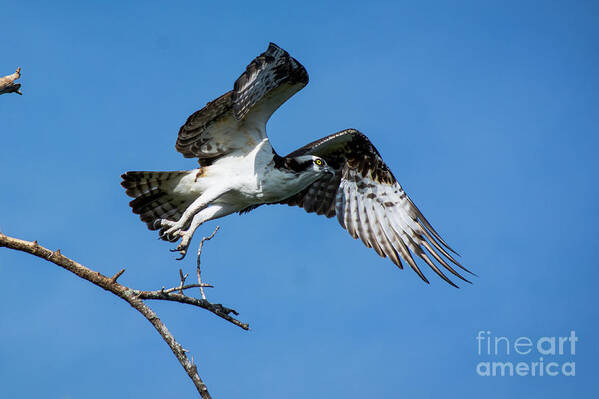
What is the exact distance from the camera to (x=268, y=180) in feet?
26.0

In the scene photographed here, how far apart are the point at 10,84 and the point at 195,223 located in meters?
2.53

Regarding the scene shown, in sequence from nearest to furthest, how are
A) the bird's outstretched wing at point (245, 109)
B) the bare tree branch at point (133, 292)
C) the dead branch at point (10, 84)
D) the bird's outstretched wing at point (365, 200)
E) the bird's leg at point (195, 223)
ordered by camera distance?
1. the bare tree branch at point (133, 292)
2. the dead branch at point (10, 84)
3. the bird's outstretched wing at point (245, 109)
4. the bird's leg at point (195, 223)
5. the bird's outstretched wing at point (365, 200)

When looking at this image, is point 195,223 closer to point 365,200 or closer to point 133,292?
point 133,292

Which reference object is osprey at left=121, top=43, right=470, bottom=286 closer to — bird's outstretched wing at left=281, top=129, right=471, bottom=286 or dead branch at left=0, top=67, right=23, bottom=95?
bird's outstretched wing at left=281, top=129, right=471, bottom=286

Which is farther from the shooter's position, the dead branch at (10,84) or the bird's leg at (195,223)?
the bird's leg at (195,223)

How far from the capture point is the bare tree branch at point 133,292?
5707mm

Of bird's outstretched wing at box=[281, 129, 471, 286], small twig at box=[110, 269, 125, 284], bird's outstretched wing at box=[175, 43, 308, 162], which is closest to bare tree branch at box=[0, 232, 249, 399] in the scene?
small twig at box=[110, 269, 125, 284]

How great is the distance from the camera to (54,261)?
591 centimetres

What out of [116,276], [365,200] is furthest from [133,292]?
[365,200]

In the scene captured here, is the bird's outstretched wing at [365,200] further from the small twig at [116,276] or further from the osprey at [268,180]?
the small twig at [116,276]

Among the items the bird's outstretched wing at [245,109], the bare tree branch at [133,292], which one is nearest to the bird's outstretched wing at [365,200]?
the bird's outstretched wing at [245,109]

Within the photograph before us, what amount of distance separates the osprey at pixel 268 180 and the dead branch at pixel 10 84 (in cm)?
195

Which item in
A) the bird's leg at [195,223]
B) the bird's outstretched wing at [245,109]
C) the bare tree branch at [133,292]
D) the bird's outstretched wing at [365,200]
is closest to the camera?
the bare tree branch at [133,292]

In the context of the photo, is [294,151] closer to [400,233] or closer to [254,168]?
[254,168]
